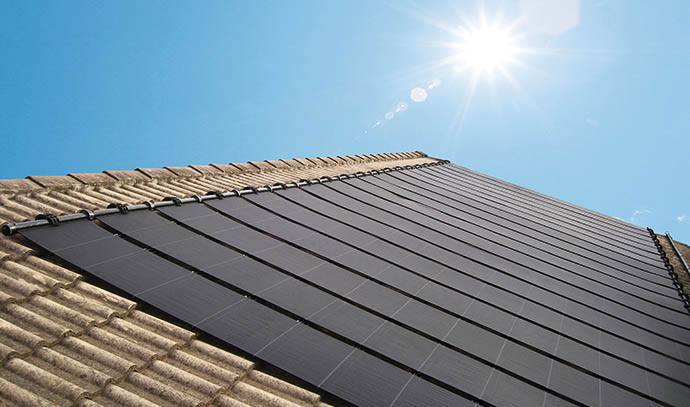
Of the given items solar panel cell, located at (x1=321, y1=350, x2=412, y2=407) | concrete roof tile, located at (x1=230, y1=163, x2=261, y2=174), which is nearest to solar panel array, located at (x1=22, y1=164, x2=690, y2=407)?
solar panel cell, located at (x1=321, y1=350, x2=412, y2=407)

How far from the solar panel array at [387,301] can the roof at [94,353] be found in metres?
0.26

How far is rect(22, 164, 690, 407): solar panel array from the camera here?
5047 millimetres

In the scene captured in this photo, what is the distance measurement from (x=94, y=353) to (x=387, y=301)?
12.9 feet

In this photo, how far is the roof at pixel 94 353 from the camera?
139 inches

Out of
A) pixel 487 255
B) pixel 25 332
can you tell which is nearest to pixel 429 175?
pixel 487 255

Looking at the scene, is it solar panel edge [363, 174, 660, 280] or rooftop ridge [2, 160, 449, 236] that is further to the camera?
solar panel edge [363, 174, 660, 280]

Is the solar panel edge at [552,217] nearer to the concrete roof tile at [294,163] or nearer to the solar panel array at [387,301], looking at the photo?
the concrete roof tile at [294,163]

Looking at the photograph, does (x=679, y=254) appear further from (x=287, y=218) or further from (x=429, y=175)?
(x=287, y=218)

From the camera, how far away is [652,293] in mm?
11859

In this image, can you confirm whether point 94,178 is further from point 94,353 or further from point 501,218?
point 501,218

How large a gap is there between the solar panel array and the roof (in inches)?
10.1

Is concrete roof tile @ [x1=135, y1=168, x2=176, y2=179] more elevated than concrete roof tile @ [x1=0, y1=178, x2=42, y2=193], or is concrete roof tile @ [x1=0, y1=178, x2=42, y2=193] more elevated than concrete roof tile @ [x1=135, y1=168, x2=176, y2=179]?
concrete roof tile @ [x1=135, y1=168, x2=176, y2=179]

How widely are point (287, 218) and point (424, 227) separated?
164 inches

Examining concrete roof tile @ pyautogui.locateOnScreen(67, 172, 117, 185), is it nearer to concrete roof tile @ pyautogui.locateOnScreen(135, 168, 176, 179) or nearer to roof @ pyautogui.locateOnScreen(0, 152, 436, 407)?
concrete roof tile @ pyautogui.locateOnScreen(135, 168, 176, 179)
